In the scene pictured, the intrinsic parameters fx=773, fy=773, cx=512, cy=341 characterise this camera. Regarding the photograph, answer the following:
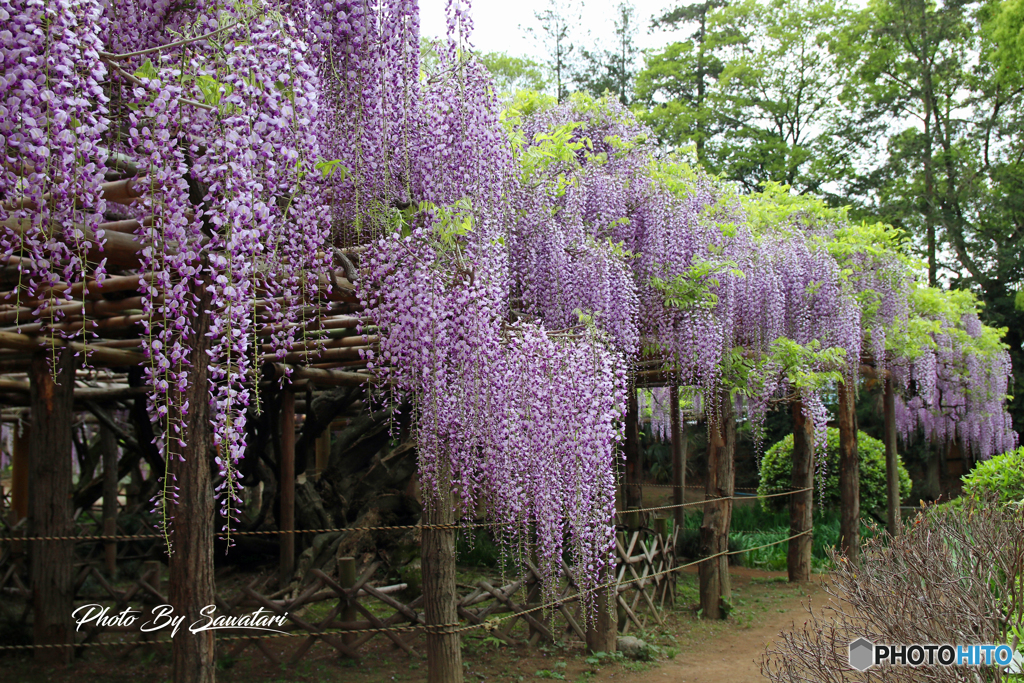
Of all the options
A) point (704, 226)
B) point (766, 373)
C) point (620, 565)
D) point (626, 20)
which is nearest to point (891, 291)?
point (766, 373)

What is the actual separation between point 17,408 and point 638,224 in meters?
9.61

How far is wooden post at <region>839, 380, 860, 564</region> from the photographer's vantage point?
32.3 feet

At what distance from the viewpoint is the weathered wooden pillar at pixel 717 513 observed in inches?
301

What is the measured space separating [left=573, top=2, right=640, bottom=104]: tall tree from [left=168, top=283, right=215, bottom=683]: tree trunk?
17892mm

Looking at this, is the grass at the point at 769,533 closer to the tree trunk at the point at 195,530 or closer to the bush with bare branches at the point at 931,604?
the bush with bare branches at the point at 931,604

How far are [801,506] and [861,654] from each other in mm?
6840

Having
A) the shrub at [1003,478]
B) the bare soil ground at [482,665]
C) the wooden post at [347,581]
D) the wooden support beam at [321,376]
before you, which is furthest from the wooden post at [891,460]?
the wooden post at [347,581]

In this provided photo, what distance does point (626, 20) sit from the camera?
66.3 feet

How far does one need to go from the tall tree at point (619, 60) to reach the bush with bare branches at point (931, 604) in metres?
18.1

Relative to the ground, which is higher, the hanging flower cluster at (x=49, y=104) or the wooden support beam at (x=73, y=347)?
the hanging flower cluster at (x=49, y=104)

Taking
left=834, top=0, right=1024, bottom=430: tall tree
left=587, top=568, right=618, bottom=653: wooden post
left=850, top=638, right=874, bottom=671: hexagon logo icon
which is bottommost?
left=587, top=568, right=618, bottom=653: wooden post

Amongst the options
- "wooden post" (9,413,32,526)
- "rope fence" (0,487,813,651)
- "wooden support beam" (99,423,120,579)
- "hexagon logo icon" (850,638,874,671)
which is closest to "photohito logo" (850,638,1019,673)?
"hexagon logo icon" (850,638,874,671)

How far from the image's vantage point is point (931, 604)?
9.41ft

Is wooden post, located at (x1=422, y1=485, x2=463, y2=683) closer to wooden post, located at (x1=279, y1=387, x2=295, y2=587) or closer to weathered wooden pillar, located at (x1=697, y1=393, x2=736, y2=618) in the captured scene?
weathered wooden pillar, located at (x1=697, y1=393, x2=736, y2=618)
